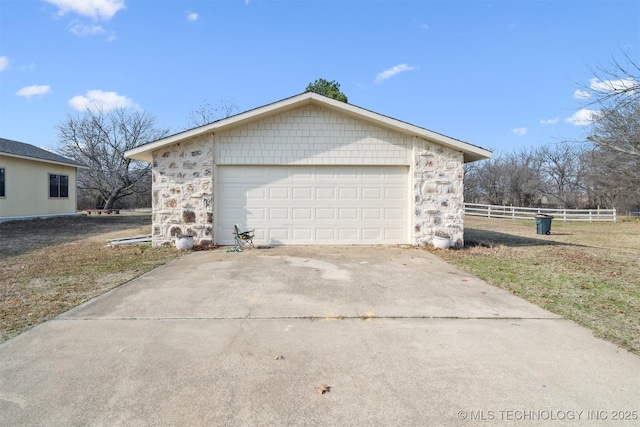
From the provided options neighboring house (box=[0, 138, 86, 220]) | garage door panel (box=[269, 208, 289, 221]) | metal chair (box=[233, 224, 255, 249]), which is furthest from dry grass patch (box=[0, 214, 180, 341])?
neighboring house (box=[0, 138, 86, 220])

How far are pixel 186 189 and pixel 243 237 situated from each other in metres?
2.11

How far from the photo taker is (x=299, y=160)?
1027 centimetres

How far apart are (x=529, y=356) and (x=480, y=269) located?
13.9 feet

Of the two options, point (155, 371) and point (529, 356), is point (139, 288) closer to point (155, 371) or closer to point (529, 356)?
point (155, 371)

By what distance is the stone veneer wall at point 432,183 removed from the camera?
1023cm

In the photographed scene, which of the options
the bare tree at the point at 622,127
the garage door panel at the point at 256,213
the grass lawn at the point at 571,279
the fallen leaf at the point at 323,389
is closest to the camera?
the fallen leaf at the point at 323,389

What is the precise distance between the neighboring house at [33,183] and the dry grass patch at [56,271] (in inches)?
235

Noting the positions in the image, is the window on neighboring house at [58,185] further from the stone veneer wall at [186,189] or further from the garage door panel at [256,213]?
the garage door panel at [256,213]

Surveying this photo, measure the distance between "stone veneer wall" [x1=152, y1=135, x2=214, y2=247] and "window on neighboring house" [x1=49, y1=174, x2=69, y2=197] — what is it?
14614mm

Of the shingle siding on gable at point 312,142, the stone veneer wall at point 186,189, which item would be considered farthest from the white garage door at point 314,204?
the stone veneer wall at point 186,189

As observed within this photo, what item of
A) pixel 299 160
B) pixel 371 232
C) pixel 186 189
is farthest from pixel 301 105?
pixel 371 232

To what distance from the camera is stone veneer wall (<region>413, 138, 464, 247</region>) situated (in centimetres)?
1023

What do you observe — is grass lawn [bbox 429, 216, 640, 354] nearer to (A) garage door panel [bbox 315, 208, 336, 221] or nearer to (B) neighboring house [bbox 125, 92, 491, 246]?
(B) neighboring house [bbox 125, 92, 491, 246]

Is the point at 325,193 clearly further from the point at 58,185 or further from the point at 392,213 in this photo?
the point at 58,185
